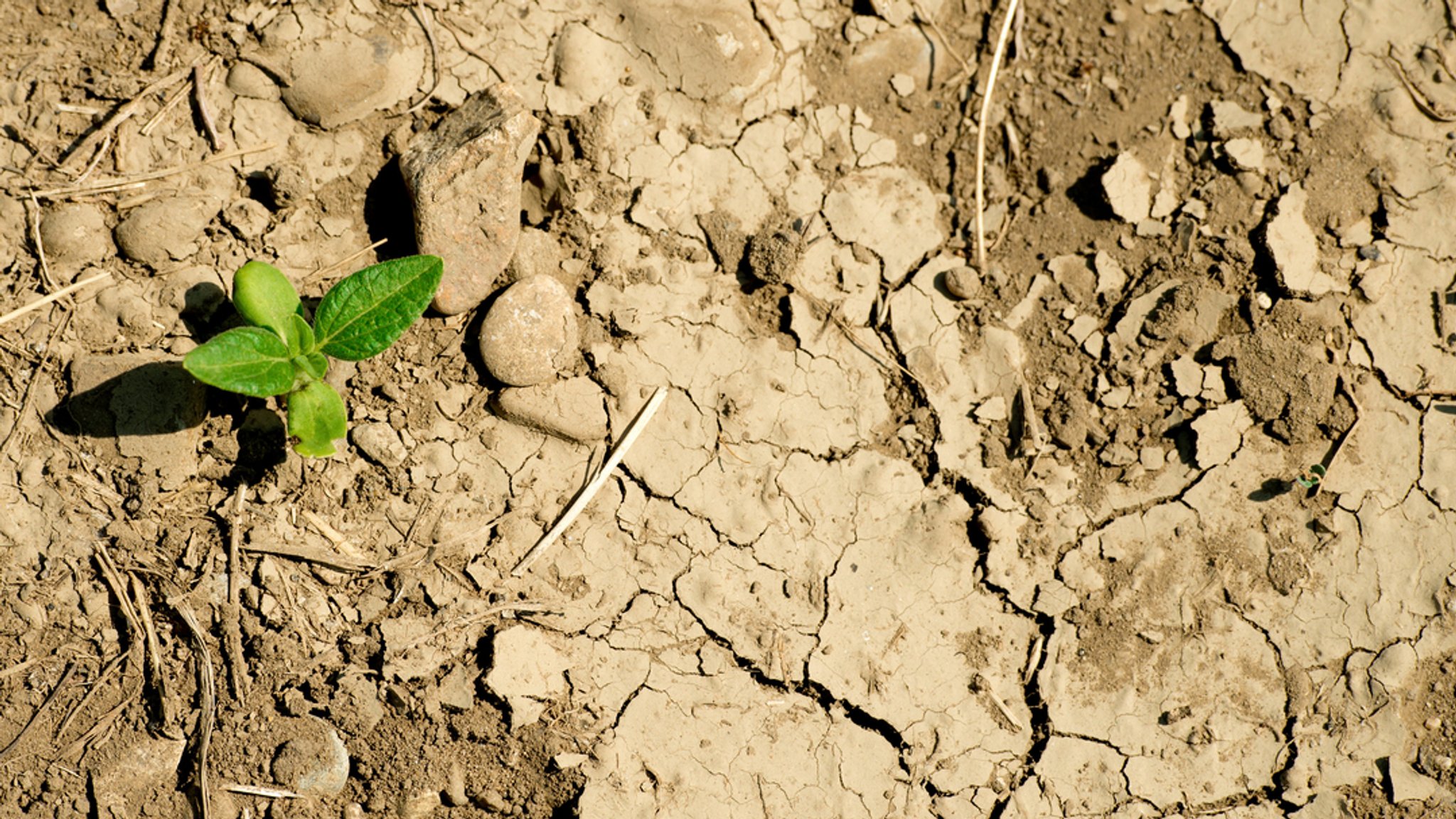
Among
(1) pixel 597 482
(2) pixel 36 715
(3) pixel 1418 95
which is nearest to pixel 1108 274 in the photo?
(3) pixel 1418 95

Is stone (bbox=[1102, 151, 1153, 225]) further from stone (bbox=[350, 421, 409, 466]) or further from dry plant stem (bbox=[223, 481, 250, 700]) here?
dry plant stem (bbox=[223, 481, 250, 700])

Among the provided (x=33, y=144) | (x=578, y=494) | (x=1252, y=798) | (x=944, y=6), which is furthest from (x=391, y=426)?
(x=1252, y=798)

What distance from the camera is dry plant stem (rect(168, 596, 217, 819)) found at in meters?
2.66

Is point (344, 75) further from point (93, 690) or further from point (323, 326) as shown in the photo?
point (93, 690)

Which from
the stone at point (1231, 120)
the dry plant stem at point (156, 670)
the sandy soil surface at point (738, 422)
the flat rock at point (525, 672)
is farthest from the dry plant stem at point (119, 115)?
the stone at point (1231, 120)

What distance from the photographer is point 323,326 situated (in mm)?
2574

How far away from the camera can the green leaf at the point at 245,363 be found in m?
2.35

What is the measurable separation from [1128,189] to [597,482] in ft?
6.25

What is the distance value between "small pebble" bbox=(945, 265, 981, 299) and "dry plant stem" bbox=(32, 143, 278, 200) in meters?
2.08

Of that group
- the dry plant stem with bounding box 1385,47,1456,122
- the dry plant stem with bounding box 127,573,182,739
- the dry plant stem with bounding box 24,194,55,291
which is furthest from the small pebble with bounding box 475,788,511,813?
the dry plant stem with bounding box 1385,47,1456,122

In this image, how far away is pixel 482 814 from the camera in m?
2.75

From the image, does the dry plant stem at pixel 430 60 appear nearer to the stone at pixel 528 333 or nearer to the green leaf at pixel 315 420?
the stone at pixel 528 333

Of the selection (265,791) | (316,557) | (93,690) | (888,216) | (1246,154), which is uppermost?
(1246,154)

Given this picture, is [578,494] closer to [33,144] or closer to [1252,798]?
[33,144]
